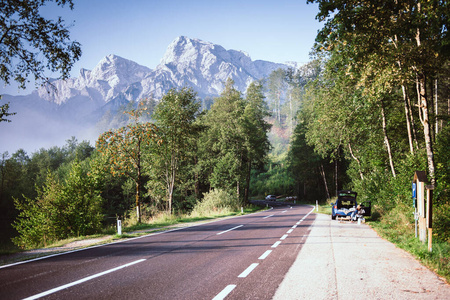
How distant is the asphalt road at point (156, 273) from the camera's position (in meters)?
4.89

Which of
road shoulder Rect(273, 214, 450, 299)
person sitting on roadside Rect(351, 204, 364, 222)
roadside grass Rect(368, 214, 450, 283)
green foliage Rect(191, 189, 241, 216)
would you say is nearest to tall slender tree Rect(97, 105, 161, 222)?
green foliage Rect(191, 189, 241, 216)

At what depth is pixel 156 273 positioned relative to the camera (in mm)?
6223

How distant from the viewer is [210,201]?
101 ft

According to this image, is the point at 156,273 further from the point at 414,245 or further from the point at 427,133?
the point at 427,133

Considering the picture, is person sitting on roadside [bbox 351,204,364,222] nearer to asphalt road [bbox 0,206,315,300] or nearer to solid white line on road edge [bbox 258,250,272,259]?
asphalt road [bbox 0,206,315,300]

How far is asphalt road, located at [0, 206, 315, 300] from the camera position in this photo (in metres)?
4.89

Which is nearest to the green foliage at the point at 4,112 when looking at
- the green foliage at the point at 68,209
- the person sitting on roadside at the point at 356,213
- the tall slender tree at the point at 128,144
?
the tall slender tree at the point at 128,144

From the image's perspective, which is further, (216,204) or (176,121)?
(216,204)

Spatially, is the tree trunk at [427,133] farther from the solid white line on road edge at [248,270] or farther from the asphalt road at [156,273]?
the solid white line on road edge at [248,270]

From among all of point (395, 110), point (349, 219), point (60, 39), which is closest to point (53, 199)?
point (60, 39)

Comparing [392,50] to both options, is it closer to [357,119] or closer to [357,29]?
[357,29]

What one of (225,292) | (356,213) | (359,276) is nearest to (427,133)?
(356,213)

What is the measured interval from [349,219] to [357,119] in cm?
744

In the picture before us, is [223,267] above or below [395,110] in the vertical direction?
below
